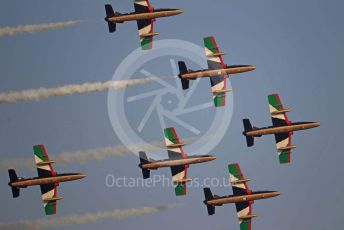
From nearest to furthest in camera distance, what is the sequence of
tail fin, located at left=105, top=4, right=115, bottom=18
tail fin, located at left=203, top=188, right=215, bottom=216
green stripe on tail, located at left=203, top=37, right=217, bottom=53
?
tail fin, located at left=105, top=4, right=115, bottom=18, tail fin, located at left=203, top=188, right=215, bottom=216, green stripe on tail, located at left=203, top=37, right=217, bottom=53

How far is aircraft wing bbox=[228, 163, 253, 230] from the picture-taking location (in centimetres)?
17675

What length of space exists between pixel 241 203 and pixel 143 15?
117 ft

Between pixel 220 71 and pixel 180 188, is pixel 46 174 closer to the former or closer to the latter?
pixel 180 188

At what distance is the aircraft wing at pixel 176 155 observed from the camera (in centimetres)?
17338

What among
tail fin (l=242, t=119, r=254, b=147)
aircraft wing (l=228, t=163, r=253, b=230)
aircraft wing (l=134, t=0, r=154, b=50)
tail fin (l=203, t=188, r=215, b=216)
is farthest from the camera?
aircraft wing (l=228, t=163, r=253, b=230)

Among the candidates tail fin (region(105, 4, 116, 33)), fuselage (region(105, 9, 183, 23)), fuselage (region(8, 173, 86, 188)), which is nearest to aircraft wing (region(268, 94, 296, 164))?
fuselage (region(105, 9, 183, 23))

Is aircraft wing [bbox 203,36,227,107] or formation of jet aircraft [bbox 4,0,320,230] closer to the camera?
formation of jet aircraft [bbox 4,0,320,230]

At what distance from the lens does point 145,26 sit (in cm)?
17112

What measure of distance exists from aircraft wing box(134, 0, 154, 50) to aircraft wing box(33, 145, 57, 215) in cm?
2346

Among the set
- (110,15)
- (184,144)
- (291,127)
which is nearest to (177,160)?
(184,144)

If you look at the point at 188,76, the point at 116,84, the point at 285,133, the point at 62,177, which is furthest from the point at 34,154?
the point at 285,133

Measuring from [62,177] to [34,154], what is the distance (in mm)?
5832

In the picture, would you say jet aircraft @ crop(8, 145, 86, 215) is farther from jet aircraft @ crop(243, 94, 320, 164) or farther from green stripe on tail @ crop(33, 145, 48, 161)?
jet aircraft @ crop(243, 94, 320, 164)

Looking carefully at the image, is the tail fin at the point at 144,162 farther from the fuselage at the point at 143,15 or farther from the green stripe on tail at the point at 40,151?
the fuselage at the point at 143,15
